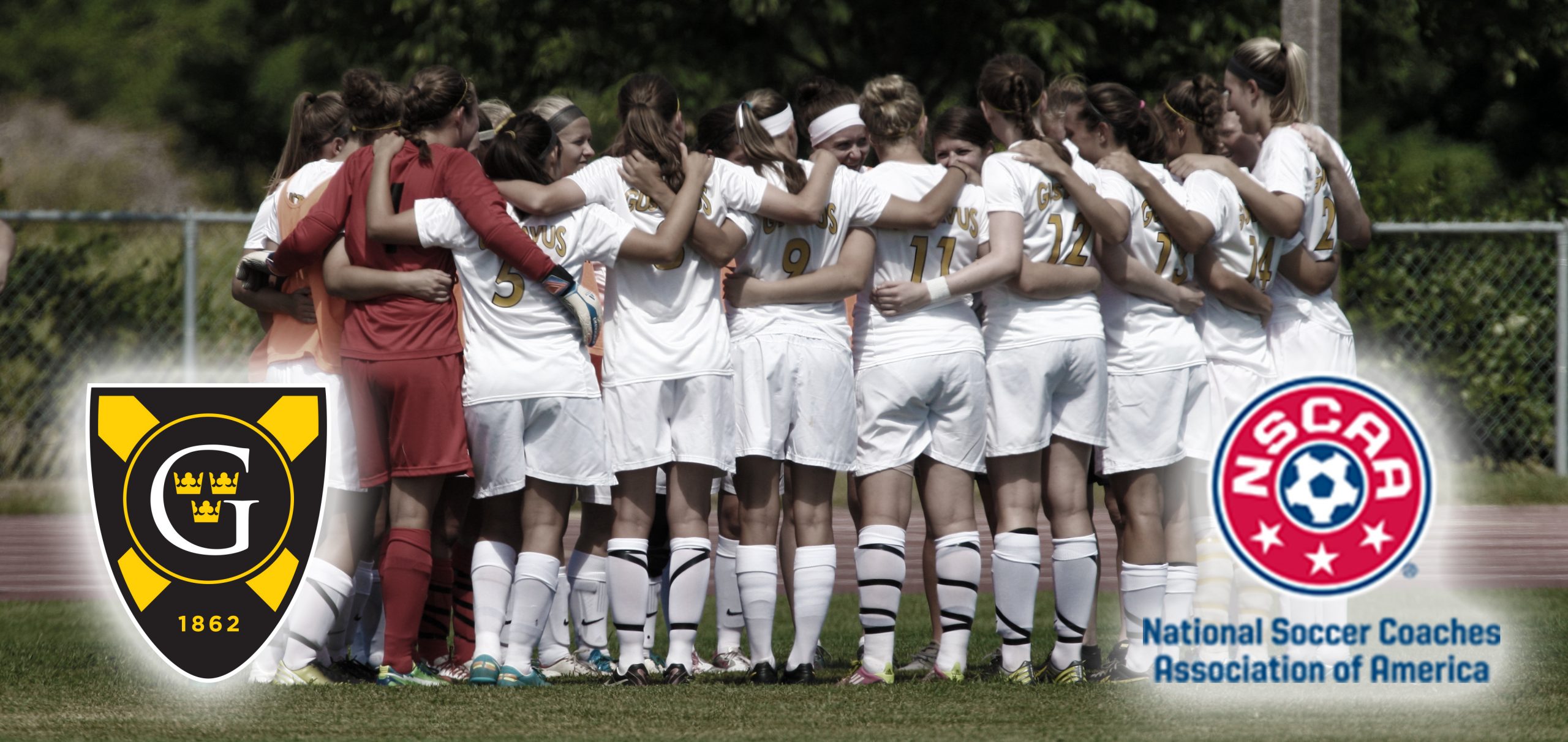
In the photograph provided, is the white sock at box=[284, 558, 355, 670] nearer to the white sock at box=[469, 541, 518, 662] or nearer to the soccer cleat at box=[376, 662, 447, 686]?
the soccer cleat at box=[376, 662, 447, 686]

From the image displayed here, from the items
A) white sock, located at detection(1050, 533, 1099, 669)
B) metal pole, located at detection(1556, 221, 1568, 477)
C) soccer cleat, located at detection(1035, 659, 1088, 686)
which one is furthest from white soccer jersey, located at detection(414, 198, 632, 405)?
metal pole, located at detection(1556, 221, 1568, 477)

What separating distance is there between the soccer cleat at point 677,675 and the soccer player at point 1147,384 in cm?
135

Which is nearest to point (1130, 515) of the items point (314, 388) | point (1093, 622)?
point (1093, 622)

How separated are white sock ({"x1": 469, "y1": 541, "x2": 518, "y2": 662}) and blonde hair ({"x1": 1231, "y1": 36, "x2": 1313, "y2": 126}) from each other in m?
2.79

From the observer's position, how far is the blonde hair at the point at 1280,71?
566cm

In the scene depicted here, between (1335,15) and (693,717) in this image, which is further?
(1335,15)

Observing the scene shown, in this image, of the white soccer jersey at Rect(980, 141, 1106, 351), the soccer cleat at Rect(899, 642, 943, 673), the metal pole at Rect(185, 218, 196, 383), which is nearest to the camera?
the white soccer jersey at Rect(980, 141, 1106, 351)

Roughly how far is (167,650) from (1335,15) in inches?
277

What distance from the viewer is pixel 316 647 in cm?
552

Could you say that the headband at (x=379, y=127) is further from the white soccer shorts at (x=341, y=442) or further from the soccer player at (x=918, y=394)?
the soccer player at (x=918, y=394)

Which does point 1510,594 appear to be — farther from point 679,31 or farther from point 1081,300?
point 679,31

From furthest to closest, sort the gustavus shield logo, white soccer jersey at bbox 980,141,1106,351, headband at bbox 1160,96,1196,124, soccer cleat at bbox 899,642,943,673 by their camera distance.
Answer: soccer cleat at bbox 899,642,943,673, headband at bbox 1160,96,1196,124, white soccer jersey at bbox 980,141,1106,351, the gustavus shield logo

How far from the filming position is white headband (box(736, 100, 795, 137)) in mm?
5811

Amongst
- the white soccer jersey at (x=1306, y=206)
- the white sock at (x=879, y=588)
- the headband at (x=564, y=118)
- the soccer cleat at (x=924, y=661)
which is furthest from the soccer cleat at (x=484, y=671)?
the white soccer jersey at (x=1306, y=206)
